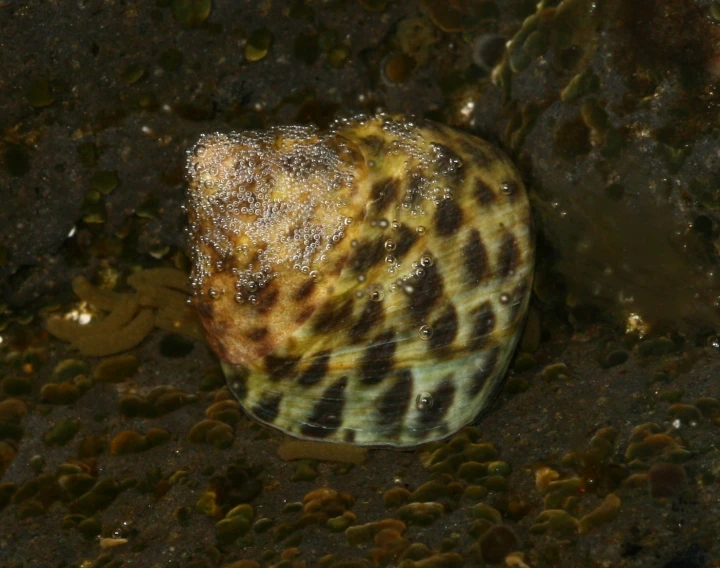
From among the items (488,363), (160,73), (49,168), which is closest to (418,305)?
(488,363)

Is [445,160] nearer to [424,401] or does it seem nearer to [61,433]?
[424,401]

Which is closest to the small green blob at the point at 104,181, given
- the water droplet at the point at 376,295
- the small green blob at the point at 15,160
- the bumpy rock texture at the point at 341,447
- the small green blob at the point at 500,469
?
the bumpy rock texture at the point at 341,447

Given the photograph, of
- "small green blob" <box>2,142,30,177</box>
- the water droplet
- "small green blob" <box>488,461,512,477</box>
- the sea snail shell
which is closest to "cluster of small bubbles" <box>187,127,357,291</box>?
the sea snail shell

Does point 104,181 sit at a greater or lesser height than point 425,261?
lesser

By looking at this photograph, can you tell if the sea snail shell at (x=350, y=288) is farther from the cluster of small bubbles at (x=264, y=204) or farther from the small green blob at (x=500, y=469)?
the small green blob at (x=500, y=469)

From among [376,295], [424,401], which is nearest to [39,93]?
[376,295]

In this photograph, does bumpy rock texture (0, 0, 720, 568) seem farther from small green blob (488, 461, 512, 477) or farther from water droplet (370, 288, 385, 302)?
water droplet (370, 288, 385, 302)
